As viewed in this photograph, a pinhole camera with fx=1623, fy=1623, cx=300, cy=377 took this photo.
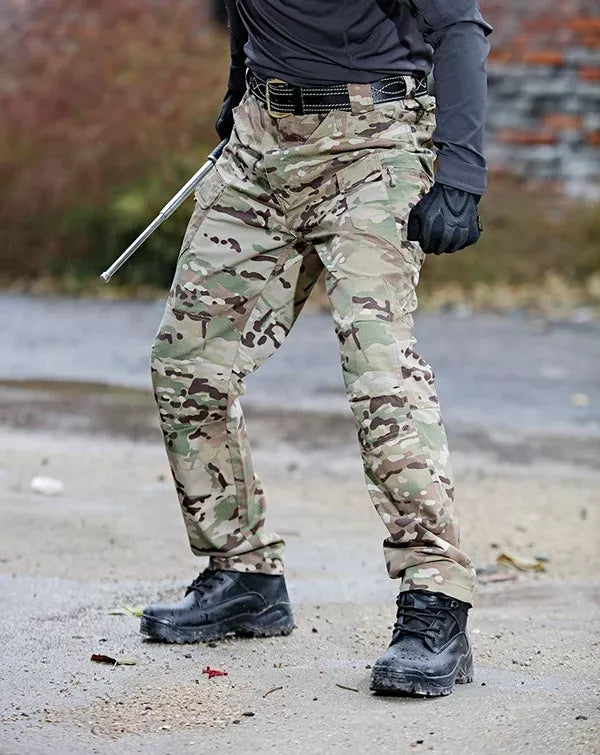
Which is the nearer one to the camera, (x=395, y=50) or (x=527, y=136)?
(x=395, y=50)

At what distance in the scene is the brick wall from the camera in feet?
44.4

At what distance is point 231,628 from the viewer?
3910mm

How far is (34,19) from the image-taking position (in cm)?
1421

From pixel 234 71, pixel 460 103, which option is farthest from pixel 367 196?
pixel 234 71

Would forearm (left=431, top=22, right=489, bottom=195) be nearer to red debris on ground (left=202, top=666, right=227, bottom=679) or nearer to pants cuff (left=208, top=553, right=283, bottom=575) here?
pants cuff (left=208, top=553, right=283, bottom=575)

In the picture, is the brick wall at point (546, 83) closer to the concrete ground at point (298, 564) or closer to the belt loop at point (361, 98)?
the concrete ground at point (298, 564)

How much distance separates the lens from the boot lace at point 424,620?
3.50 meters

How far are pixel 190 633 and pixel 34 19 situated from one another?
1121 cm

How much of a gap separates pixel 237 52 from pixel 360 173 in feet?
2.12

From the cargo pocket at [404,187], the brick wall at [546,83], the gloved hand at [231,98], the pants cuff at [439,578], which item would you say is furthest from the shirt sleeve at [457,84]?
the brick wall at [546,83]

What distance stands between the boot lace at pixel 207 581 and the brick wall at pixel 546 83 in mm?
10035

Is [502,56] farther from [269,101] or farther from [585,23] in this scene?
[269,101]

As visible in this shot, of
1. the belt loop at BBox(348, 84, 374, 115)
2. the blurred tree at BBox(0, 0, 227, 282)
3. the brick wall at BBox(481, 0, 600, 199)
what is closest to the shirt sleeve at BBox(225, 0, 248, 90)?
the belt loop at BBox(348, 84, 374, 115)

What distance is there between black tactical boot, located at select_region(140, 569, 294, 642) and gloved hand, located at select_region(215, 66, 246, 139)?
1.11m
